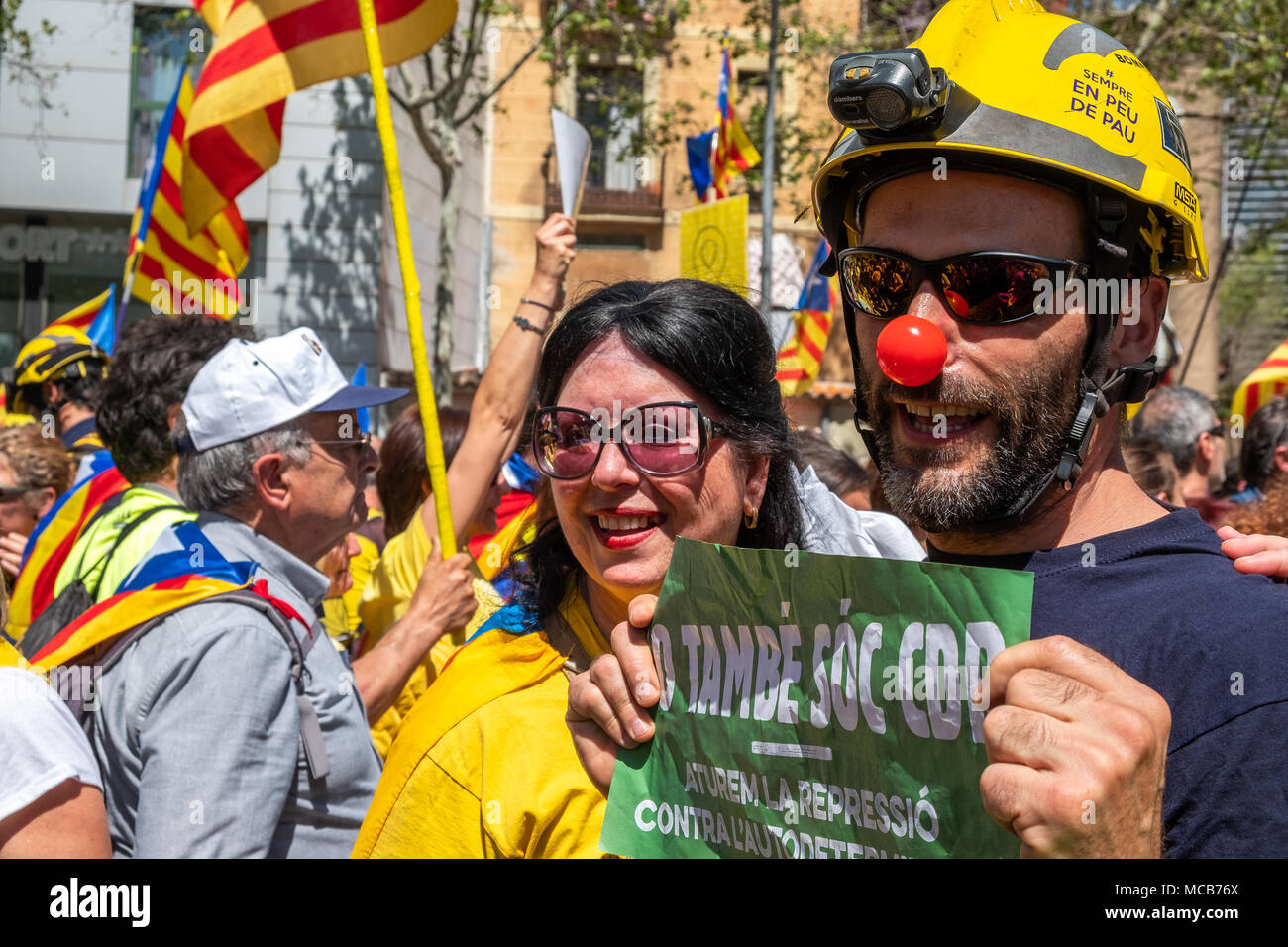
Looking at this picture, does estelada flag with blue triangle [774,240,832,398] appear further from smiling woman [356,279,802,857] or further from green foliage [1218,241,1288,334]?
green foliage [1218,241,1288,334]

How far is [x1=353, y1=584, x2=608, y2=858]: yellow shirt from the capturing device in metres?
1.98

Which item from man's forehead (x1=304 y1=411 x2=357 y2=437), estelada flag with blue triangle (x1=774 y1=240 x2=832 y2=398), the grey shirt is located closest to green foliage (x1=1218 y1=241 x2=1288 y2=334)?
estelada flag with blue triangle (x1=774 y1=240 x2=832 y2=398)

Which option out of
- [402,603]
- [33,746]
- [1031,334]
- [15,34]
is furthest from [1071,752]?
[15,34]

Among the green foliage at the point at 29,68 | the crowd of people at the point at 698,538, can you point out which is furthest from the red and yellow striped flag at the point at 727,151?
the crowd of people at the point at 698,538

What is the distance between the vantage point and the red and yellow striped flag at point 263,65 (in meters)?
4.49

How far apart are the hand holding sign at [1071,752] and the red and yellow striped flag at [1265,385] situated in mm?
6970

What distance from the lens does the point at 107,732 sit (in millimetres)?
2812

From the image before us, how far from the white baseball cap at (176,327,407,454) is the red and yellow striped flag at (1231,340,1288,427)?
582 centimetres

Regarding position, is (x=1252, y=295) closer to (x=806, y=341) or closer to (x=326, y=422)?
(x=806, y=341)

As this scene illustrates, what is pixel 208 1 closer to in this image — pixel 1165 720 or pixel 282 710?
pixel 282 710

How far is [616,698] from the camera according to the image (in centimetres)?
165

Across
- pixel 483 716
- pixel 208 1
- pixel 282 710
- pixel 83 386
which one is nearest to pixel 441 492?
pixel 282 710

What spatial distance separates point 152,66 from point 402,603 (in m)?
14.6

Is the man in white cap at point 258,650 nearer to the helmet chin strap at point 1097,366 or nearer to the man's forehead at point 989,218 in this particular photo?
the helmet chin strap at point 1097,366
